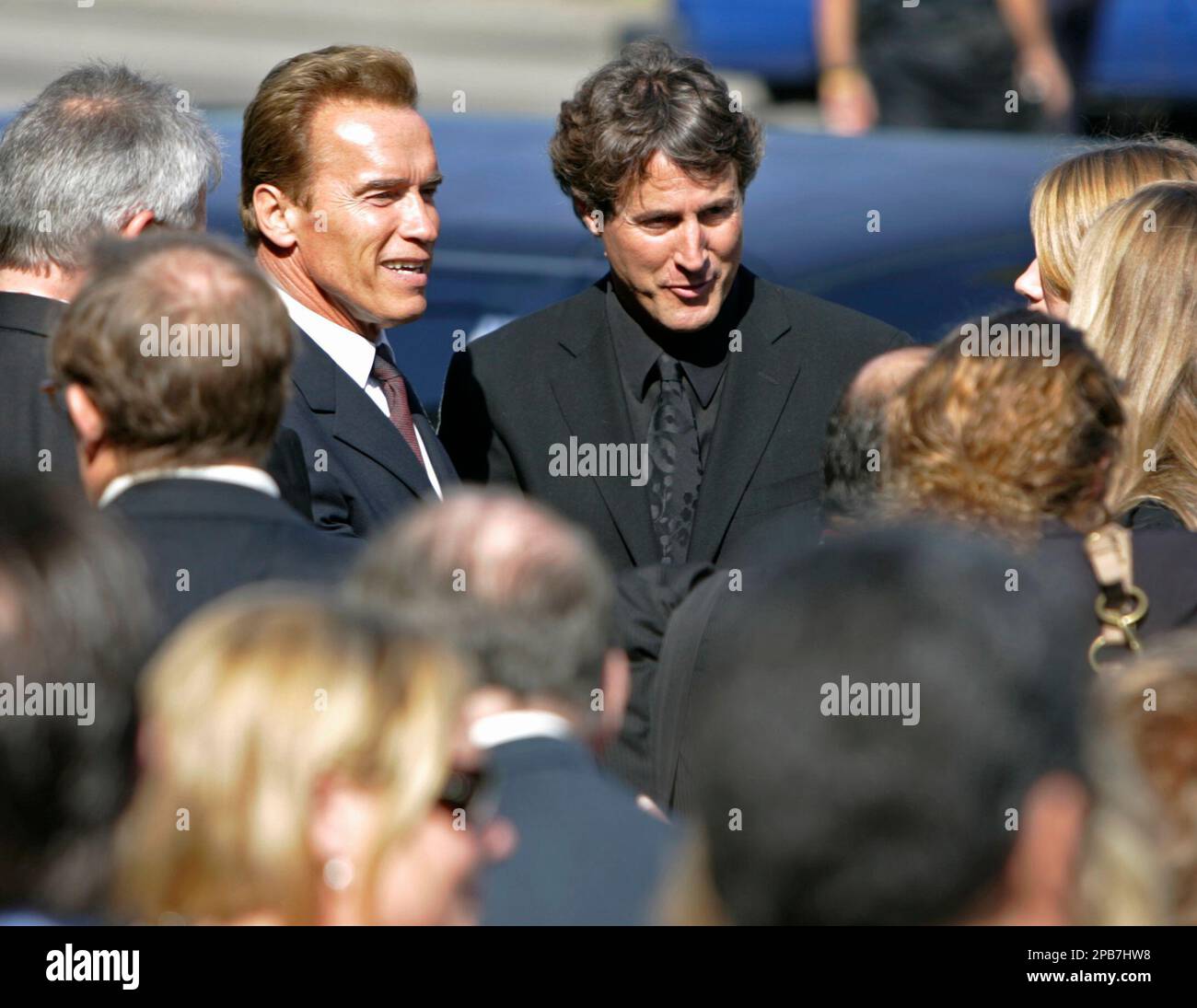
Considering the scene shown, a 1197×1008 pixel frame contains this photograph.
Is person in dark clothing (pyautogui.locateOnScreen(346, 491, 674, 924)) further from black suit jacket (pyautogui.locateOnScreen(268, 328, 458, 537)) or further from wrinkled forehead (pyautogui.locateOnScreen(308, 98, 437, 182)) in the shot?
wrinkled forehead (pyautogui.locateOnScreen(308, 98, 437, 182))

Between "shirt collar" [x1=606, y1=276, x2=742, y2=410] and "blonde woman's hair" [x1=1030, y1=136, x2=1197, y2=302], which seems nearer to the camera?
"blonde woman's hair" [x1=1030, y1=136, x2=1197, y2=302]

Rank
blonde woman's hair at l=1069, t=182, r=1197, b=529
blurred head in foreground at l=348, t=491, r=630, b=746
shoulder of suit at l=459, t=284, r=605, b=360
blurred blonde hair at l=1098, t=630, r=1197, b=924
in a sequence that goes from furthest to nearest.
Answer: shoulder of suit at l=459, t=284, r=605, b=360
blonde woman's hair at l=1069, t=182, r=1197, b=529
blurred head in foreground at l=348, t=491, r=630, b=746
blurred blonde hair at l=1098, t=630, r=1197, b=924

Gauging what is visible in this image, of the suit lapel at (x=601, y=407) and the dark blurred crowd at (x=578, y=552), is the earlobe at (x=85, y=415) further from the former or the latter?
the suit lapel at (x=601, y=407)

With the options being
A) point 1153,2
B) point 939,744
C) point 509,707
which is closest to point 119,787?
point 509,707

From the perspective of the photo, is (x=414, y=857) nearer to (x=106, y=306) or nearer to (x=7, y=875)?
(x=7, y=875)

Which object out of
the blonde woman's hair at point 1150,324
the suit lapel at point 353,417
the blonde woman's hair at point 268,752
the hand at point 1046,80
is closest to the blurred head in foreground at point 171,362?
the blonde woman's hair at point 268,752

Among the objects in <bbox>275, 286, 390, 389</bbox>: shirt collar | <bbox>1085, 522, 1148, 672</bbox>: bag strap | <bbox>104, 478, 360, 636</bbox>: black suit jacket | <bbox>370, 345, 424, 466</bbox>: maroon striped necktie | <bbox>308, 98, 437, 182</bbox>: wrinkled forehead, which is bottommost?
<bbox>1085, 522, 1148, 672</bbox>: bag strap

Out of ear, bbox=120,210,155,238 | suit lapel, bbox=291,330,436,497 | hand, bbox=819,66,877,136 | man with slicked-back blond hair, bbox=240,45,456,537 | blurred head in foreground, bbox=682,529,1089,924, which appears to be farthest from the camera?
hand, bbox=819,66,877,136

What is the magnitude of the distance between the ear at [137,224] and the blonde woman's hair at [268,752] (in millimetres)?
1794

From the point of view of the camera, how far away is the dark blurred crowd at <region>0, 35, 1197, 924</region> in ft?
5.59

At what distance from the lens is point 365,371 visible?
400cm

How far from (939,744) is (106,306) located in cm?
164

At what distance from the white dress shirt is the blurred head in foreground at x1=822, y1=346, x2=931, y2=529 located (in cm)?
117

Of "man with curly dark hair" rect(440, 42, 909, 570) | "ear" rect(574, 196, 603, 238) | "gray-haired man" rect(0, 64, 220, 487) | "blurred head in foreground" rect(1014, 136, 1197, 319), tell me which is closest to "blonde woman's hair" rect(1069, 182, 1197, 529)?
"blurred head in foreground" rect(1014, 136, 1197, 319)
